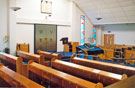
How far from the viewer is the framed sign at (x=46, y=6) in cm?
895

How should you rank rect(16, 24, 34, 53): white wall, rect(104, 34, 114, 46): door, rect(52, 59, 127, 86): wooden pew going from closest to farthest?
rect(52, 59, 127, 86): wooden pew → rect(16, 24, 34, 53): white wall → rect(104, 34, 114, 46): door

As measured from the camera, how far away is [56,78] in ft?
6.63

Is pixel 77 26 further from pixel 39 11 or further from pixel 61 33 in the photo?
pixel 39 11

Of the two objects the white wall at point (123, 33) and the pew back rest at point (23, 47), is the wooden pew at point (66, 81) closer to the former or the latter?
the pew back rest at point (23, 47)

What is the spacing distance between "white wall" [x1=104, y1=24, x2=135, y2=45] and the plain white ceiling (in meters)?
1.25

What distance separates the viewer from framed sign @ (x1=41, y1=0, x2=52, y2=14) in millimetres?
8947

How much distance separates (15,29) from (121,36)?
8375mm

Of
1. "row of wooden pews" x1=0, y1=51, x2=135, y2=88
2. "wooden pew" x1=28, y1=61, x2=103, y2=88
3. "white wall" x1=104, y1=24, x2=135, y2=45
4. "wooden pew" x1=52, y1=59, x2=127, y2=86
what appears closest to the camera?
"wooden pew" x1=28, y1=61, x2=103, y2=88

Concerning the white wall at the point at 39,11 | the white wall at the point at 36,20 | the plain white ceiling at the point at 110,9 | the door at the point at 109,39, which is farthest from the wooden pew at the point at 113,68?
the door at the point at 109,39

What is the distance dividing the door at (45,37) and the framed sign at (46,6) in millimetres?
977

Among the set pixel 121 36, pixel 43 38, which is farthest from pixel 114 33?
pixel 43 38

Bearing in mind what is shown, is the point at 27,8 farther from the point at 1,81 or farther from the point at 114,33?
the point at 114,33

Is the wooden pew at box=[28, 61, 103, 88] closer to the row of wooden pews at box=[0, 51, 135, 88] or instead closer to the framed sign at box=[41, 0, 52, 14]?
the row of wooden pews at box=[0, 51, 135, 88]

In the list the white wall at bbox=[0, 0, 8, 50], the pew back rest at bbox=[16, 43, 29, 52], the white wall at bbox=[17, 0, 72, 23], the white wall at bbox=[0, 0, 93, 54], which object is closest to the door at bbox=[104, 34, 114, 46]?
the white wall at bbox=[0, 0, 93, 54]
